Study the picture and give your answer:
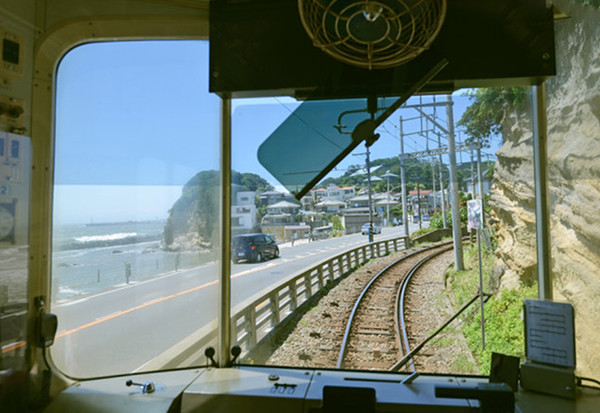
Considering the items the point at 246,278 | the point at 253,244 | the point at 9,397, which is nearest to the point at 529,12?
the point at 253,244

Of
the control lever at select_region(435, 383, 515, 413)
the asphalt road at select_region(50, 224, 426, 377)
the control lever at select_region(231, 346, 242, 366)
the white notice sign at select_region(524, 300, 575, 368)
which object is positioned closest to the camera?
the control lever at select_region(435, 383, 515, 413)

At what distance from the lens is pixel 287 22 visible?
5.62ft

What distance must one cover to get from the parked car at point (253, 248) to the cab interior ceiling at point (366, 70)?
2.80ft

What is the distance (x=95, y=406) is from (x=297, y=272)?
1.34m

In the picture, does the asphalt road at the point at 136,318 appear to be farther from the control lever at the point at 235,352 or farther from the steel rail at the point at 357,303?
the steel rail at the point at 357,303

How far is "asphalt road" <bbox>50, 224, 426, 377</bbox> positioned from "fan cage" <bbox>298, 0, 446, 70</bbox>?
1.35 m

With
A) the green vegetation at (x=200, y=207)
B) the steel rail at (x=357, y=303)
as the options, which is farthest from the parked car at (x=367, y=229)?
the green vegetation at (x=200, y=207)

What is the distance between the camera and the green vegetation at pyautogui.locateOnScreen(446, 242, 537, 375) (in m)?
1.91

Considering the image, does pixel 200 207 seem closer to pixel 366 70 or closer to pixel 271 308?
pixel 271 308

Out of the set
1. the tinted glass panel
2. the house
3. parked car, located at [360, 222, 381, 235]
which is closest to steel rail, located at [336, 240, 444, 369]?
parked car, located at [360, 222, 381, 235]

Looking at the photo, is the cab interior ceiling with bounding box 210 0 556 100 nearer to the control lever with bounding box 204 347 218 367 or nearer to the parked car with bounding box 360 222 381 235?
the parked car with bounding box 360 222 381 235

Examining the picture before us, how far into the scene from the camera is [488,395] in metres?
1.03

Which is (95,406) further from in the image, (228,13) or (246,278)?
(228,13)

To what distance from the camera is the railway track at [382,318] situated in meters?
2.22
